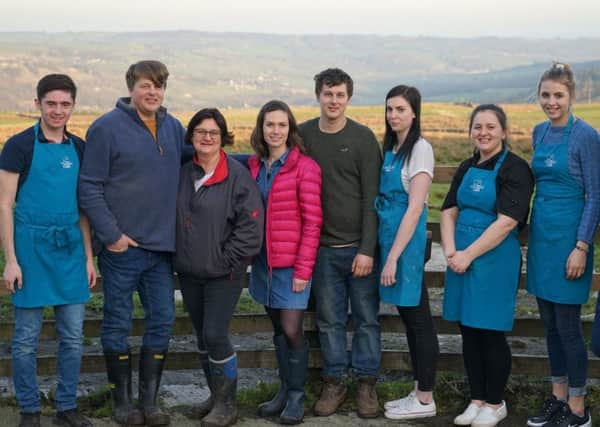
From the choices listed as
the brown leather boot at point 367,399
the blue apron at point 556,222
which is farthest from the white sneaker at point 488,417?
the blue apron at point 556,222

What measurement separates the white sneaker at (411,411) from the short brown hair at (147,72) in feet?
8.40

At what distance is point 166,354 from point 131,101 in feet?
5.36

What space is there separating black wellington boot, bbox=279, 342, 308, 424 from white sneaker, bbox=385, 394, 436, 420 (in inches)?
22.9

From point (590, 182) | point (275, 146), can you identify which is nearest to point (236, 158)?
point (275, 146)

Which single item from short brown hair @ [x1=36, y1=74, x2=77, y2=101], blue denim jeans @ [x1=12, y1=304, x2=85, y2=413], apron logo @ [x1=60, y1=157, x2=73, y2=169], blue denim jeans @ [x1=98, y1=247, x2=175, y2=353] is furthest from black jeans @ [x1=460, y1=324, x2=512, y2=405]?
short brown hair @ [x1=36, y1=74, x2=77, y2=101]

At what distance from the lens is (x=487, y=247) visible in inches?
191

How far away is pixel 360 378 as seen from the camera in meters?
5.33

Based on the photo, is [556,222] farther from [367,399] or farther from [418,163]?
[367,399]

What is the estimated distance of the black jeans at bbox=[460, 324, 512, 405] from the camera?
16.4ft

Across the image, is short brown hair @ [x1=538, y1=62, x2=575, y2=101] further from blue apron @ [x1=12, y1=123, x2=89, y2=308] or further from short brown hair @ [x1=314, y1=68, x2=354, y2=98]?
blue apron @ [x1=12, y1=123, x2=89, y2=308]

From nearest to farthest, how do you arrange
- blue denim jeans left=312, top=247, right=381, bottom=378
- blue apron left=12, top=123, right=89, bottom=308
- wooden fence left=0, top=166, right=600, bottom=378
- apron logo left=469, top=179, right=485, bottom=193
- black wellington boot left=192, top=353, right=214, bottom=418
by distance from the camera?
blue apron left=12, top=123, right=89, bottom=308 < apron logo left=469, top=179, right=485, bottom=193 < blue denim jeans left=312, top=247, right=381, bottom=378 < black wellington boot left=192, top=353, right=214, bottom=418 < wooden fence left=0, top=166, right=600, bottom=378

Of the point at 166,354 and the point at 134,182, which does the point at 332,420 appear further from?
the point at 134,182

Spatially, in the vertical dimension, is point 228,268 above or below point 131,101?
below

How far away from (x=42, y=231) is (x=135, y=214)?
1.78 ft
